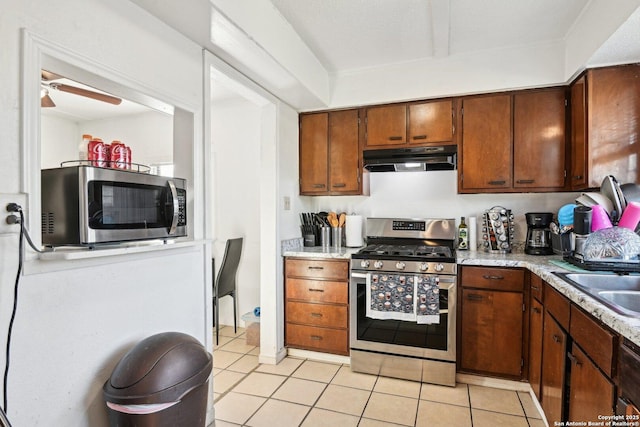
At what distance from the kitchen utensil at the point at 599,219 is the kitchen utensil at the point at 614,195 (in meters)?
0.08

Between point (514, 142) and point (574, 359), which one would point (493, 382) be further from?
point (514, 142)

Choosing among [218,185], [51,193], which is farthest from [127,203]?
[218,185]

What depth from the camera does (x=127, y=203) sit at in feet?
4.59

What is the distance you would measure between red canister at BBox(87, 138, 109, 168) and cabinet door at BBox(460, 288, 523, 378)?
2.40 m

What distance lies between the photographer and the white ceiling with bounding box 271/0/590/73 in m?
2.12

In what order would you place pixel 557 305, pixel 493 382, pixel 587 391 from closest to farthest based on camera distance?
pixel 587 391 < pixel 557 305 < pixel 493 382

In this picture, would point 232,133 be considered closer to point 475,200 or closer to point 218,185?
point 218,185

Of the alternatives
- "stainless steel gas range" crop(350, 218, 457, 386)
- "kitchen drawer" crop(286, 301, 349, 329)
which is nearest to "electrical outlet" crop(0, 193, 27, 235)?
"stainless steel gas range" crop(350, 218, 457, 386)

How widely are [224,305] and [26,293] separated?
287cm

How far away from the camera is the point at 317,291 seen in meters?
2.96

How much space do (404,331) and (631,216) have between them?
5.25 ft

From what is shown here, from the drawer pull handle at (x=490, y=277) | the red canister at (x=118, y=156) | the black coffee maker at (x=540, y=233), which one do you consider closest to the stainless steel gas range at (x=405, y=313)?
the drawer pull handle at (x=490, y=277)

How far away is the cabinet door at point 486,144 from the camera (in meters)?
2.76


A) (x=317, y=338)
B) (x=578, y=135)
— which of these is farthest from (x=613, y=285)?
(x=317, y=338)
